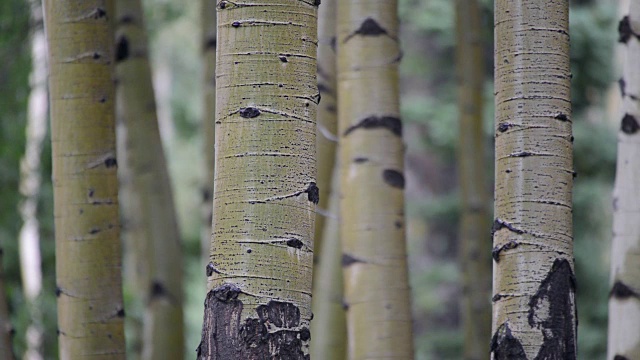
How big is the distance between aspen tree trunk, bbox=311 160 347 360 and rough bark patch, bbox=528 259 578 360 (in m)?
1.42

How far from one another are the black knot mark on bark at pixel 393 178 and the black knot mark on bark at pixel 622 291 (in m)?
0.70

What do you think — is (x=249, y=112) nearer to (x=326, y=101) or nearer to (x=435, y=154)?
(x=326, y=101)

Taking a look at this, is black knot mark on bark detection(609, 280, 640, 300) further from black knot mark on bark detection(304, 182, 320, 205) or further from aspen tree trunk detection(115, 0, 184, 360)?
aspen tree trunk detection(115, 0, 184, 360)

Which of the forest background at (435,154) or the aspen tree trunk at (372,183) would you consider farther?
the forest background at (435,154)

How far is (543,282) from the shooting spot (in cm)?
165

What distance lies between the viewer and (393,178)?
96.7 inches

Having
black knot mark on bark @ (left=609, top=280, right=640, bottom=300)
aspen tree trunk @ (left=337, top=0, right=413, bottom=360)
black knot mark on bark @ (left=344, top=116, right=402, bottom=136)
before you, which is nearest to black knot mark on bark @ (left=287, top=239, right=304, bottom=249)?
aspen tree trunk @ (left=337, top=0, right=413, bottom=360)

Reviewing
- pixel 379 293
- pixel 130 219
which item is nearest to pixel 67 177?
pixel 379 293

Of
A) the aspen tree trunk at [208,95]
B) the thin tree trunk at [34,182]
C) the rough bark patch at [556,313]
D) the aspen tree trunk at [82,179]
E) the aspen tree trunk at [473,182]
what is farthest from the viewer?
the thin tree trunk at [34,182]

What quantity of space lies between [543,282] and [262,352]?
62 cm

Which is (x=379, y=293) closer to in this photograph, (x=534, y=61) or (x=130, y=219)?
(x=534, y=61)

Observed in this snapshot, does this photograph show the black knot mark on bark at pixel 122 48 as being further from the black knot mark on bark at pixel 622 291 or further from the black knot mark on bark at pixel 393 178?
the black knot mark on bark at pixel 622 291

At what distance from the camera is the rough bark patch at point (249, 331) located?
4.62 feet

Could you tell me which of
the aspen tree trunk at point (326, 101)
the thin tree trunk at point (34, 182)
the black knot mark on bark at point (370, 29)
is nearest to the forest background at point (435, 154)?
the thin tree trunk at point (34, 182)
